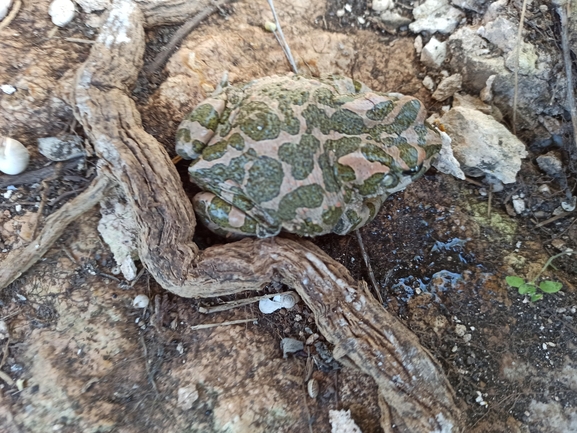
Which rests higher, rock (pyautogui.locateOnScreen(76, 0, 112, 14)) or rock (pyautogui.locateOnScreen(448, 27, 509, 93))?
rock (pyautogui.locateOnScreen(76, 0, 112, 14))

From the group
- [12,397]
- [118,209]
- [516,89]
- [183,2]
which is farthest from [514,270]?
[12,397]

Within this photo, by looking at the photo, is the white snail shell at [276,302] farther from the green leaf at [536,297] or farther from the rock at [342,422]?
the green leaf at [536,297]

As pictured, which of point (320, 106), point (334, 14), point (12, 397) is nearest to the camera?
point (12, 397)

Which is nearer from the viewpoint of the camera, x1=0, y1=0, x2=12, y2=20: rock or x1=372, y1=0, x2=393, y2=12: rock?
x1=0, y1=0, x2=12, y2=20: rock

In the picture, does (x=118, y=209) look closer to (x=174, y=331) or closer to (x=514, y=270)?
(x=174, y=331)

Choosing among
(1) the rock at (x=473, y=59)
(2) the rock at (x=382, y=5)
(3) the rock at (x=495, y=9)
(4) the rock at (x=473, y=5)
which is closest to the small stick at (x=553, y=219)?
(1) the rock at (x=473, y=59)

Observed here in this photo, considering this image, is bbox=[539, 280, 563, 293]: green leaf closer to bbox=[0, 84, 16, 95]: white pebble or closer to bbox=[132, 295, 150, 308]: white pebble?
bbox=[132, 295, 150, 308]: white pebble

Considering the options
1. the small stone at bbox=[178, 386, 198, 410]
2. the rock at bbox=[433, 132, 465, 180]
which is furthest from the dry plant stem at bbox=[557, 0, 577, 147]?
the small stone at bbox=[178, 386, 198, 410]

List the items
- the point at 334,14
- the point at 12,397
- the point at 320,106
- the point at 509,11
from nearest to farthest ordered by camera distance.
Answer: the point at 12,397 < the point at 320,106 < the point at 509,11 < the point at 334,14
